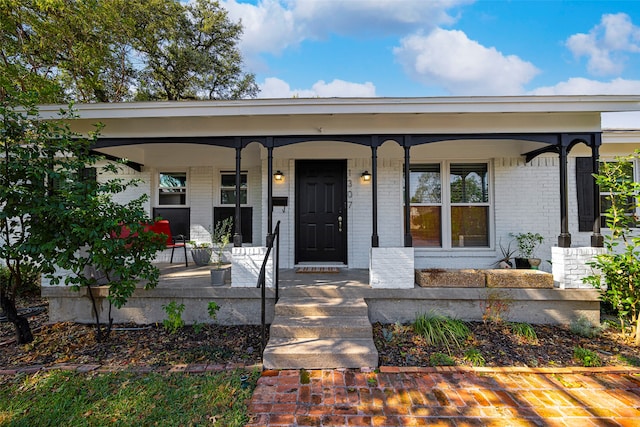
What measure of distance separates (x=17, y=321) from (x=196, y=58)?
1129 cm

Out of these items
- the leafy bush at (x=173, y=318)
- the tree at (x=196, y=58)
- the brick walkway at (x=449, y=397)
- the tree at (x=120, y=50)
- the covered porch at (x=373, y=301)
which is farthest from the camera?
the tree at (x=196, y=58)

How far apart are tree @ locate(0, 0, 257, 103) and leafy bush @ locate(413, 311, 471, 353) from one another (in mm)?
7863

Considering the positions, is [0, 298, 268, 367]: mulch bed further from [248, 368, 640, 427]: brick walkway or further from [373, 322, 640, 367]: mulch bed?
[373, 322, 640, 367]: mulch bed

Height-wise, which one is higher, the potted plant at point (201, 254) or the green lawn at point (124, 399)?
the potted plant at point (201, 254)

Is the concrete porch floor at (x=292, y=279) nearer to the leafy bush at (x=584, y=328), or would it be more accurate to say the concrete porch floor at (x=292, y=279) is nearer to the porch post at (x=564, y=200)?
the leafy bush at (x=584, y=328)

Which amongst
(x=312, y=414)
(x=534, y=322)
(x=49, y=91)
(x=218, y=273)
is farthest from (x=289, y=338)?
(x=49, y=91)

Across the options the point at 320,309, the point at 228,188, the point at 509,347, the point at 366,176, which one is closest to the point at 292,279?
the point at 320,309

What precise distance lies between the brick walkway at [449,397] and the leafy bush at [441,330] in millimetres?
531

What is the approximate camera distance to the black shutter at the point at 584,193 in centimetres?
565

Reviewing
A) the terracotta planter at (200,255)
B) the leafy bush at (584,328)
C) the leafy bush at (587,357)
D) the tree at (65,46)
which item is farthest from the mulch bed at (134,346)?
the tree at (65,46)

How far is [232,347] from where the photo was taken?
3.34 meters

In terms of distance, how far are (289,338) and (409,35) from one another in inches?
408

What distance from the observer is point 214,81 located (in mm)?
12836

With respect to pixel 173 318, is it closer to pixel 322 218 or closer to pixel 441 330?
pixel 322 218
